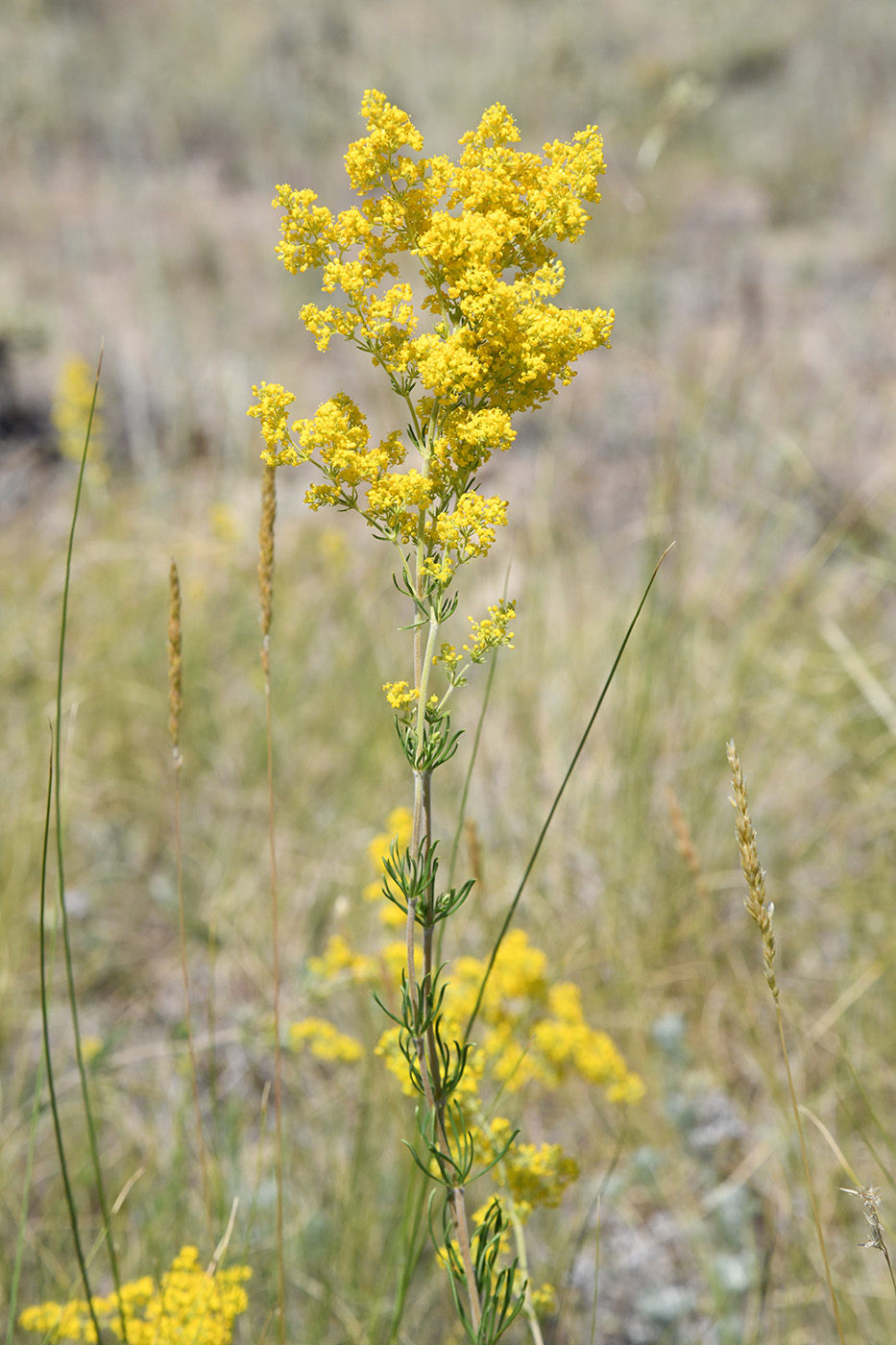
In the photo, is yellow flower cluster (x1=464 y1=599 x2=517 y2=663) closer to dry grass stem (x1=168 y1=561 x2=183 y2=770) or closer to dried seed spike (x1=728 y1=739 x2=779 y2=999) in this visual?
dried seed spike (x1=728 y1=739 x2=779 y2=999)

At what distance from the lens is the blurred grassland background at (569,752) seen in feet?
5.86

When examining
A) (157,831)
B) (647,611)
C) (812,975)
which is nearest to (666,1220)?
(812,975)

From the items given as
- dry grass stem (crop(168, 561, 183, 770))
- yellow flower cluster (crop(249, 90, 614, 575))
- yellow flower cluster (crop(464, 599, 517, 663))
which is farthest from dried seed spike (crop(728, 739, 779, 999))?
dry grass stem (crop(168, 561, 183, 770))

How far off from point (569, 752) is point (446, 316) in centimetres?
228

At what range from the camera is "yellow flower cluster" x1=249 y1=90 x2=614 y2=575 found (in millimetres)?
769

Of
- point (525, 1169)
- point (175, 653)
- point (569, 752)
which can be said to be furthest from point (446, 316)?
point (569, 752)

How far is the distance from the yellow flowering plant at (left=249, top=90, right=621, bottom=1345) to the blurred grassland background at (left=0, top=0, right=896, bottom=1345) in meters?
0.53

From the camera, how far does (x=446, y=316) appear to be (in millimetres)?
842

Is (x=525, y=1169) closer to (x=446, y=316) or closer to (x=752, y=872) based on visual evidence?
(x=752, y=872)

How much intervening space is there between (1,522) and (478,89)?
25.4 ft

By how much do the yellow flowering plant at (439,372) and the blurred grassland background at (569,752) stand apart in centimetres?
53

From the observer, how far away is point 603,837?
8.59 ft

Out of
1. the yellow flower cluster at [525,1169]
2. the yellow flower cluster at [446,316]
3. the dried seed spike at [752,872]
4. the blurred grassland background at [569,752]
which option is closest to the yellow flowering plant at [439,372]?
the yellow flower cluster at [446,316]

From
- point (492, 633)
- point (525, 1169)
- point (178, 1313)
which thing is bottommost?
point (178, 1313)
